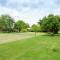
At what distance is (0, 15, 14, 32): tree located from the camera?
93062 mm

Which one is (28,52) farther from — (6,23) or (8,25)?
(8,25)

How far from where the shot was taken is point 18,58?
41.1ft

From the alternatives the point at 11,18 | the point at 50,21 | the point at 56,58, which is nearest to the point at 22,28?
the point at 11,18

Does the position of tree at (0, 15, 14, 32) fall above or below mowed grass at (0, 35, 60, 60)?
above

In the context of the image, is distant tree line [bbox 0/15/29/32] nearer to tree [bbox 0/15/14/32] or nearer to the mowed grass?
tree [bbox 0/15/14/32]

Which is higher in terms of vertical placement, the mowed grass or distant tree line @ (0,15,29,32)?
distant tree line @ (0,15,29,32)

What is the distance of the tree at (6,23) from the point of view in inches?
3664

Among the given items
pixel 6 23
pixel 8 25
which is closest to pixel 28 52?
pixel 6 23

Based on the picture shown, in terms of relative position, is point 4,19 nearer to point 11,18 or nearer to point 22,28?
point 11,18

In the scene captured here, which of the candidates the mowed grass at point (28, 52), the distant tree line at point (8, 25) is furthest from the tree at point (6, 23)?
the mowed grass at point (28, 52)

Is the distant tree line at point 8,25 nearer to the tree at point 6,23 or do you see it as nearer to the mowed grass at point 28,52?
the tree at point 6,23

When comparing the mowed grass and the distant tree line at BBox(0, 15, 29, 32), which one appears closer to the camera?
the mowed grass

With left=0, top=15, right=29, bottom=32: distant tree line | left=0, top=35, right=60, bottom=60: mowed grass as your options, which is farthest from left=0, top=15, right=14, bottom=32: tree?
left=0, top=35, right=60, bottom=60: mowed grass

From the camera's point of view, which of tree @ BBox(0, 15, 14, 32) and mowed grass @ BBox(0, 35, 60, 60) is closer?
mowed grass @ BBox(0, 35, 60, 60)
